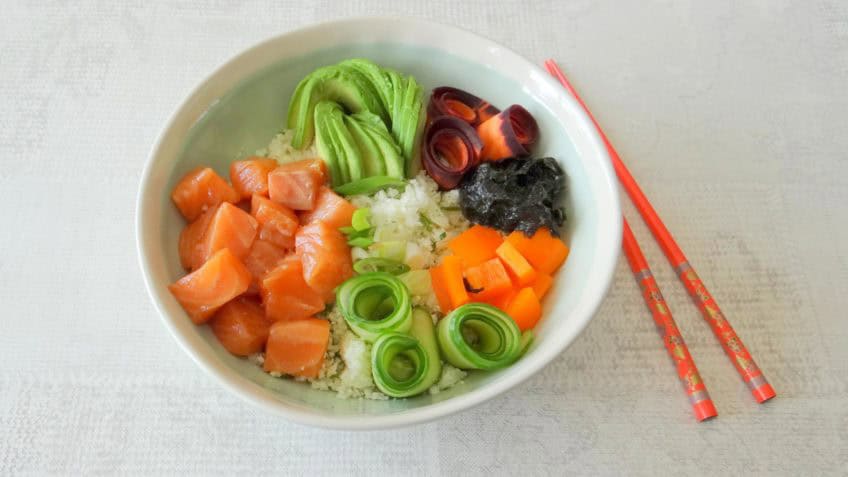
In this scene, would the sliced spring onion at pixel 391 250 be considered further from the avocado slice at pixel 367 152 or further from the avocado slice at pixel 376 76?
the avocado slice at pixel 376 76

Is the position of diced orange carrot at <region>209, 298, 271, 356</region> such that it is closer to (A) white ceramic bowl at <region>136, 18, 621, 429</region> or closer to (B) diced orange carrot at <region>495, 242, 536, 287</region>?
(A) white ceramic bowl at <region>136, 18, 621, 429</region>

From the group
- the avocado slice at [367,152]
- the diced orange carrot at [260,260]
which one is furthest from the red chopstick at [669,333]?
the diced orange carrot at [260,260]

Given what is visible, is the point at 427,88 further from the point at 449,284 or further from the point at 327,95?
the point at 449,284

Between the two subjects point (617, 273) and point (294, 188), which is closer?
point (294, 188)

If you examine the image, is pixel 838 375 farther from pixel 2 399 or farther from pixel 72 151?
pixel 72 151

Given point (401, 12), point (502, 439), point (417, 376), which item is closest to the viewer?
point (417, 376)

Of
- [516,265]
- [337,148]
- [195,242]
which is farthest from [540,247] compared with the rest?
[195,242]

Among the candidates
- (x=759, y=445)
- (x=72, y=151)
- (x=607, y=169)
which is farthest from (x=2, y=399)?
(x=759, y=445)
